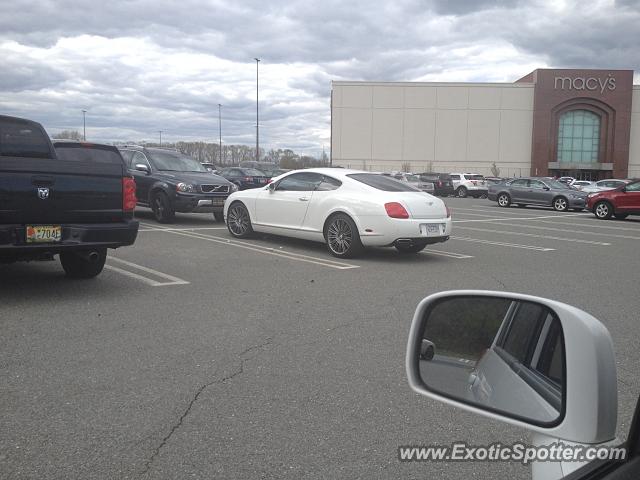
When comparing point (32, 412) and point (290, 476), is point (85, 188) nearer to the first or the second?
point (32, 412)

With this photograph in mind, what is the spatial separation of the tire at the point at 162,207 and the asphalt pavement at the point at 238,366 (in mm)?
5137

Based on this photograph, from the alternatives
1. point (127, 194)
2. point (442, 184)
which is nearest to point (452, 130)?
A: point (442, 184)

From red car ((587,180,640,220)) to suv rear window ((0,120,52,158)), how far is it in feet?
61.3

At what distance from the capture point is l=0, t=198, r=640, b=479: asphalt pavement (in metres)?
3.09

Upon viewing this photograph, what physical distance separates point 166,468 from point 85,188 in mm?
4392

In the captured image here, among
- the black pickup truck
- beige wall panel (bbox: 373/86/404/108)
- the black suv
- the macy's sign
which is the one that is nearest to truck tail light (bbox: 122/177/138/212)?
the black pickup truck

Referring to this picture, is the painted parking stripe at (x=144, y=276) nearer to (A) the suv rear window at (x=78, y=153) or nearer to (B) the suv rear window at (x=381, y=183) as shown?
(A) the suv rear window at (x=78, y=153)

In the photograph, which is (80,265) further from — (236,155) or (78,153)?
(236,155)

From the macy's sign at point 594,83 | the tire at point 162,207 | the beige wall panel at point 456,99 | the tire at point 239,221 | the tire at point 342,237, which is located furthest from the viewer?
the beige wall panel at point 456,99

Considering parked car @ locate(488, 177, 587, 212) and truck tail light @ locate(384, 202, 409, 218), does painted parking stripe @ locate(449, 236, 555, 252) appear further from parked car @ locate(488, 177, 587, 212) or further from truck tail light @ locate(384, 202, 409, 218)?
parked car @ locate(488, 177, 587, 212)

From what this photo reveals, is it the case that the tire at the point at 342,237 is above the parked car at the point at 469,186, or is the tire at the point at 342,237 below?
below

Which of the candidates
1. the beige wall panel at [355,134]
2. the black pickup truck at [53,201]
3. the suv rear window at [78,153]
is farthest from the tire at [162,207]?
the beige wall panel at [355,134]

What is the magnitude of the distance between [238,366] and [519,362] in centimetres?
303

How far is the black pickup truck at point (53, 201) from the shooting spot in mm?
5973
